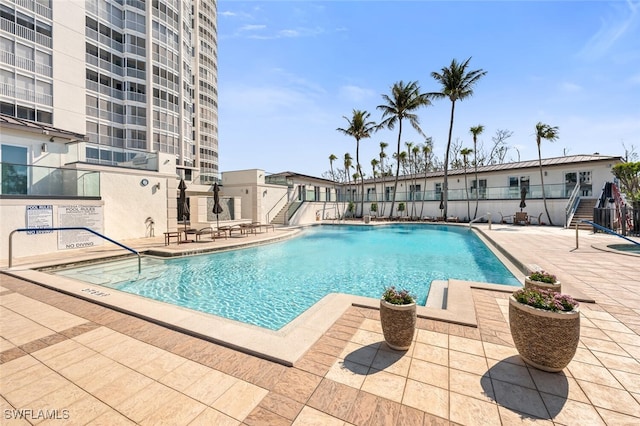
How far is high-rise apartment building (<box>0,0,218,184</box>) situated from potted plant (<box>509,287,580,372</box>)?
56.0ft

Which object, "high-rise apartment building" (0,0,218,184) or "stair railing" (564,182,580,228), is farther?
"high-rise apartment building" (0,0,218,184)

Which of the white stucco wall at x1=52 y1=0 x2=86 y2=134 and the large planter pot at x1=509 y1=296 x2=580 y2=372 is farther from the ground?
the white stucco wall at x1=52 y1=0 x2=86 y2=134

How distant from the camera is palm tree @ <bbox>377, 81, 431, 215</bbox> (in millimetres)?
25094

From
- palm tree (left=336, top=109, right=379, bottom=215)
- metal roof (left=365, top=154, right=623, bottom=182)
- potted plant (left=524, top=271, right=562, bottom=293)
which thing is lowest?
potted plant (left=524, top=271, right=562, bottom=293)

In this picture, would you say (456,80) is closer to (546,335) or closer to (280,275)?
(280,275)

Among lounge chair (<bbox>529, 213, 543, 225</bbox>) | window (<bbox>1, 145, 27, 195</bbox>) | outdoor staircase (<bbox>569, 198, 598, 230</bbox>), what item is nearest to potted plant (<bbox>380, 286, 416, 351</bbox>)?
window (<bbox>1, 145, 27, 195</bbox>)

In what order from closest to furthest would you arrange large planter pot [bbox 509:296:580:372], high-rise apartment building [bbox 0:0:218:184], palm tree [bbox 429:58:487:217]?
1. large planter pot [bbox 509:296:580:372]
2. high-rise apartment building [bbox 0:0:218:184]
3. palm tree [bbox 429:58:487:217]

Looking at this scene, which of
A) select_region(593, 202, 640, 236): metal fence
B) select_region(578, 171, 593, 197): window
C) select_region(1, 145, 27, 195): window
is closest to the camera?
select_region(1, 145, 27, 195): window

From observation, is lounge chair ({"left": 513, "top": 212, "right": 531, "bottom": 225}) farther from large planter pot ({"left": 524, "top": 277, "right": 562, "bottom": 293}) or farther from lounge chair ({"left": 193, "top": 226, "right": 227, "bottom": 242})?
lounge chair ({"left": 193, "top": 226, "right": 227, "bottom": 242})

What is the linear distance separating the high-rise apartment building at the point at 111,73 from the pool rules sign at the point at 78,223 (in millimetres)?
3339

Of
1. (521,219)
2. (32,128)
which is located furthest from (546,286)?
(521,219)

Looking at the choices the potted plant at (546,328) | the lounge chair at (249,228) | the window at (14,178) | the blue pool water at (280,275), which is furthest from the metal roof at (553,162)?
the window at (14,178)

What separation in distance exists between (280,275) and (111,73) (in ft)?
107

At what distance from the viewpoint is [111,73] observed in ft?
90.2
